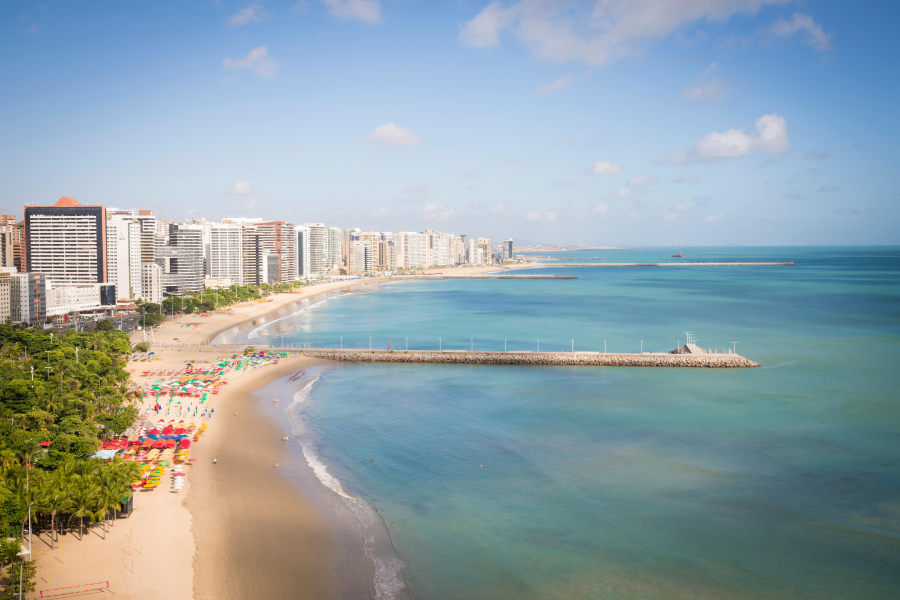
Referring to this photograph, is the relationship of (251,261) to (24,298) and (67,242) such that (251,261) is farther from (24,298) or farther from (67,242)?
(24,298)

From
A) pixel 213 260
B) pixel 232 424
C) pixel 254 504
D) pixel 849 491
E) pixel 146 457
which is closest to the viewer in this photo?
pixel 254 504

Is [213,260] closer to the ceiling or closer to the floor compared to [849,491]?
closer to the ceiling

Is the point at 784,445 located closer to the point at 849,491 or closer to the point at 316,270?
the point at 849,491

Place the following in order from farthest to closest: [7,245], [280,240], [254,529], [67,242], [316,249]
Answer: [316,249] → [280,240] → [7,245] → [67,242] → [254,529]

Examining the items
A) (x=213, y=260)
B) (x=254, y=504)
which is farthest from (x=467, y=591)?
(x=213, y=260)

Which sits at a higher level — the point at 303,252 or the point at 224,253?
the point at 303,252

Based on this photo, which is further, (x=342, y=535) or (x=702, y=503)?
(x=702, y=503)

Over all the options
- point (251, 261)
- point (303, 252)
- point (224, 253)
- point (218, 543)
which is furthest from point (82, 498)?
point (303, 252)
